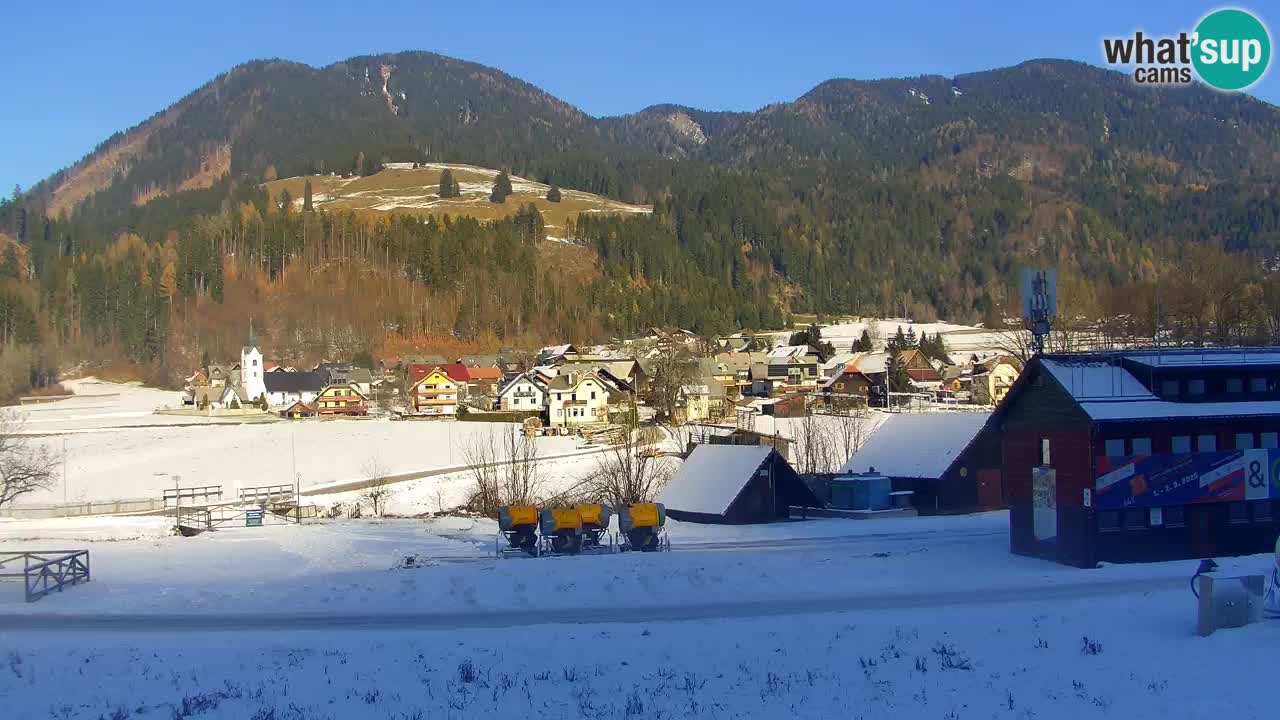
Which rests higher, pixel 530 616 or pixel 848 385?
pixel 848 385

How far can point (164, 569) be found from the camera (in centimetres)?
2180

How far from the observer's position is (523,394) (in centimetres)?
8762

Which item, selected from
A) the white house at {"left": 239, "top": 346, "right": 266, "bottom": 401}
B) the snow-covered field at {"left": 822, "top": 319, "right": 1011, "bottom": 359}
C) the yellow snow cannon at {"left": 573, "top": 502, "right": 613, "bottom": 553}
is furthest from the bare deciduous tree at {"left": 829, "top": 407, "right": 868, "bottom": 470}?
the white house at {"left": 239, "top": 346, "right": 266, "bottom": 401}

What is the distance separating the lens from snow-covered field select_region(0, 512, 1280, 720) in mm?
11672

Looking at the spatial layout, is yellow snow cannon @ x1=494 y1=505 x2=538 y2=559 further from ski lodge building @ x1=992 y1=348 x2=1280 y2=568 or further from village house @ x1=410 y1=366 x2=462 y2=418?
village house @ x1=410 y1=366 x2=462 y2=418

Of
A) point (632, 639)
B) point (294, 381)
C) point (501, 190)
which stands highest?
point (501, 190)

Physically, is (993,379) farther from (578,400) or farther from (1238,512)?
(1238,512)

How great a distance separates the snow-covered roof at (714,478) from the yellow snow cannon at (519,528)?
27.0 feet

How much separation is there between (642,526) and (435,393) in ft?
224

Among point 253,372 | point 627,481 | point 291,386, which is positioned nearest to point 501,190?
point 253,372

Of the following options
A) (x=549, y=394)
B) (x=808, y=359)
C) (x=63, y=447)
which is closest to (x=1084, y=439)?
(x=63, y=447)

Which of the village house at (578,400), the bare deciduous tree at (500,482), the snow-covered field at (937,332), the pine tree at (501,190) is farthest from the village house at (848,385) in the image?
the pine tree at (501,190)

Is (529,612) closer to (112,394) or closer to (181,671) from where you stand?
(181,671)

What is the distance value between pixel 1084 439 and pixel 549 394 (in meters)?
61.9
